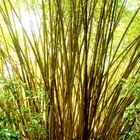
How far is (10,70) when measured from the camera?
352 cm

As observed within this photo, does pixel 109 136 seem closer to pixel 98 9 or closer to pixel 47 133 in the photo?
pixel 47 133

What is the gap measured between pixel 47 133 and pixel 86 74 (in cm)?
68

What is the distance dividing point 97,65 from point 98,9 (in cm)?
60

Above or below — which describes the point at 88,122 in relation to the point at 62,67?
below

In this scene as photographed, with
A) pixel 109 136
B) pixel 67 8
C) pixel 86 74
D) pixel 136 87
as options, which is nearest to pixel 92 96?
pixel 86 74

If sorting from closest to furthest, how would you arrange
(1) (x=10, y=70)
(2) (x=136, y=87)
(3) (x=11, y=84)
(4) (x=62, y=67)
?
(2) (x=136, y=87) → (3) (x=11, y=84) → (4) (x=62, y=67) → (1) (x=10, y=70)

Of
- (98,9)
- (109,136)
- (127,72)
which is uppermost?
(98,9)

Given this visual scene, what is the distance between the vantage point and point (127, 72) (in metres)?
3.30

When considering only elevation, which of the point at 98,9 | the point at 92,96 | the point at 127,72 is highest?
the point at 98,9

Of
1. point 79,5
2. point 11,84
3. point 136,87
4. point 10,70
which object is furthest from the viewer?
point 10,70

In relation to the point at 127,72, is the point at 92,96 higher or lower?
lower

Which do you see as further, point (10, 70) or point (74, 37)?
point (10, 70)

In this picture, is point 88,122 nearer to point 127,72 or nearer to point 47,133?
point 47,133

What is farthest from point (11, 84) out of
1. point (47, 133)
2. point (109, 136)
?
point (109, 136)
